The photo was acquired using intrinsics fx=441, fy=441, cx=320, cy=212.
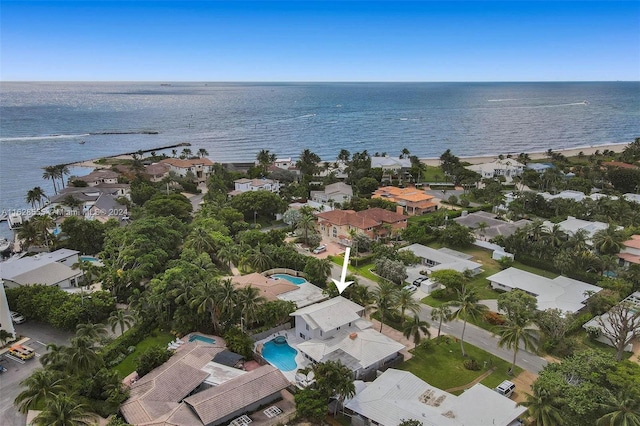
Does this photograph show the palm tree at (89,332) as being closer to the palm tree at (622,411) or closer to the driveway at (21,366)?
the driveway at (21,366)

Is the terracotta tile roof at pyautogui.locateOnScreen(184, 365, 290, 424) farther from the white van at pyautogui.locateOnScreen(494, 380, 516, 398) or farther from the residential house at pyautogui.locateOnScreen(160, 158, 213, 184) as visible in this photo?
the residential house at pyautogui.locateOnScreen(160, 158, 213, 184)

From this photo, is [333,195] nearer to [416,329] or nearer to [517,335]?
[416,329]

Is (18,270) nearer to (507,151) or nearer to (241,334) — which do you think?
(241,334)

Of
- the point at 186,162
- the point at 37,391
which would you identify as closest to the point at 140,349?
the point at 37,391

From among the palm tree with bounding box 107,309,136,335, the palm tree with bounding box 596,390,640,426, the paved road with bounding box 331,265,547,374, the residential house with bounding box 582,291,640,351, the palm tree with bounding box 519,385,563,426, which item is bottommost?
the paved road with bounding box 331,265,547,374

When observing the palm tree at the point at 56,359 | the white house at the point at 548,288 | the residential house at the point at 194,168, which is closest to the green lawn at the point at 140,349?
the palm tree at the point at 56,359

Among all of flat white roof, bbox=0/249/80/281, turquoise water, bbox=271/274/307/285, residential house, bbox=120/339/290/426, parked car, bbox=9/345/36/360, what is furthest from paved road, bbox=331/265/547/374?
flat white roof, bbox=0/249/80/281

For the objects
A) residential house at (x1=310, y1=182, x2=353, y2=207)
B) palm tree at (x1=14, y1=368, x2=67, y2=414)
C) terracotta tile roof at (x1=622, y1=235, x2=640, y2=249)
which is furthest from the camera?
residential house at (x1=310, y1=182, x2=353, y2=207)
